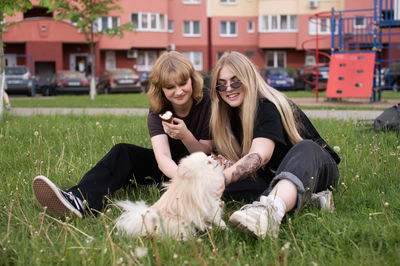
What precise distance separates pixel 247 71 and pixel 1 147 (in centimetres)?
351

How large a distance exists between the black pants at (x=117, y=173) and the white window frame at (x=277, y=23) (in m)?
38.6

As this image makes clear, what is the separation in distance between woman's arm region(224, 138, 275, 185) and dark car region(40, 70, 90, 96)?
25.2 meters

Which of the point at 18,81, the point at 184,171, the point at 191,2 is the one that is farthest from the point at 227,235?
the point at 191,2

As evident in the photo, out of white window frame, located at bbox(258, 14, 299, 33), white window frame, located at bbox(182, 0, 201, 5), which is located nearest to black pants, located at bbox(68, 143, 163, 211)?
white window frame, located at bbox(258, 14, 299, 33)

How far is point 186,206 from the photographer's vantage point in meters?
2.62

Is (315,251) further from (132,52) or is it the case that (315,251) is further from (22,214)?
(132,52)

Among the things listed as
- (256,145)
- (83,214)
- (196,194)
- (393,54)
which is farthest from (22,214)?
(393,54)

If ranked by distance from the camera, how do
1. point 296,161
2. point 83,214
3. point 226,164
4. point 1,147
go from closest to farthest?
point 296,161 → point 83,214 → point 226,164 → point 1,147

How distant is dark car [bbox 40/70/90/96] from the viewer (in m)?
27.3

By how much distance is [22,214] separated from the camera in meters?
3.22

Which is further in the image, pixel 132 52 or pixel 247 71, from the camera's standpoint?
pixel 132 52

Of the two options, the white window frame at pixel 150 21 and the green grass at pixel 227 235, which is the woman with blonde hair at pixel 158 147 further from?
the white window frame at pixel 150 21

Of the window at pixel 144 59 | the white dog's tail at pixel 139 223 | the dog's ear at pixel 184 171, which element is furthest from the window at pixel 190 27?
the dog's ear at pixel 184 171

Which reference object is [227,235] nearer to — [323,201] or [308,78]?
A: [323,201]
